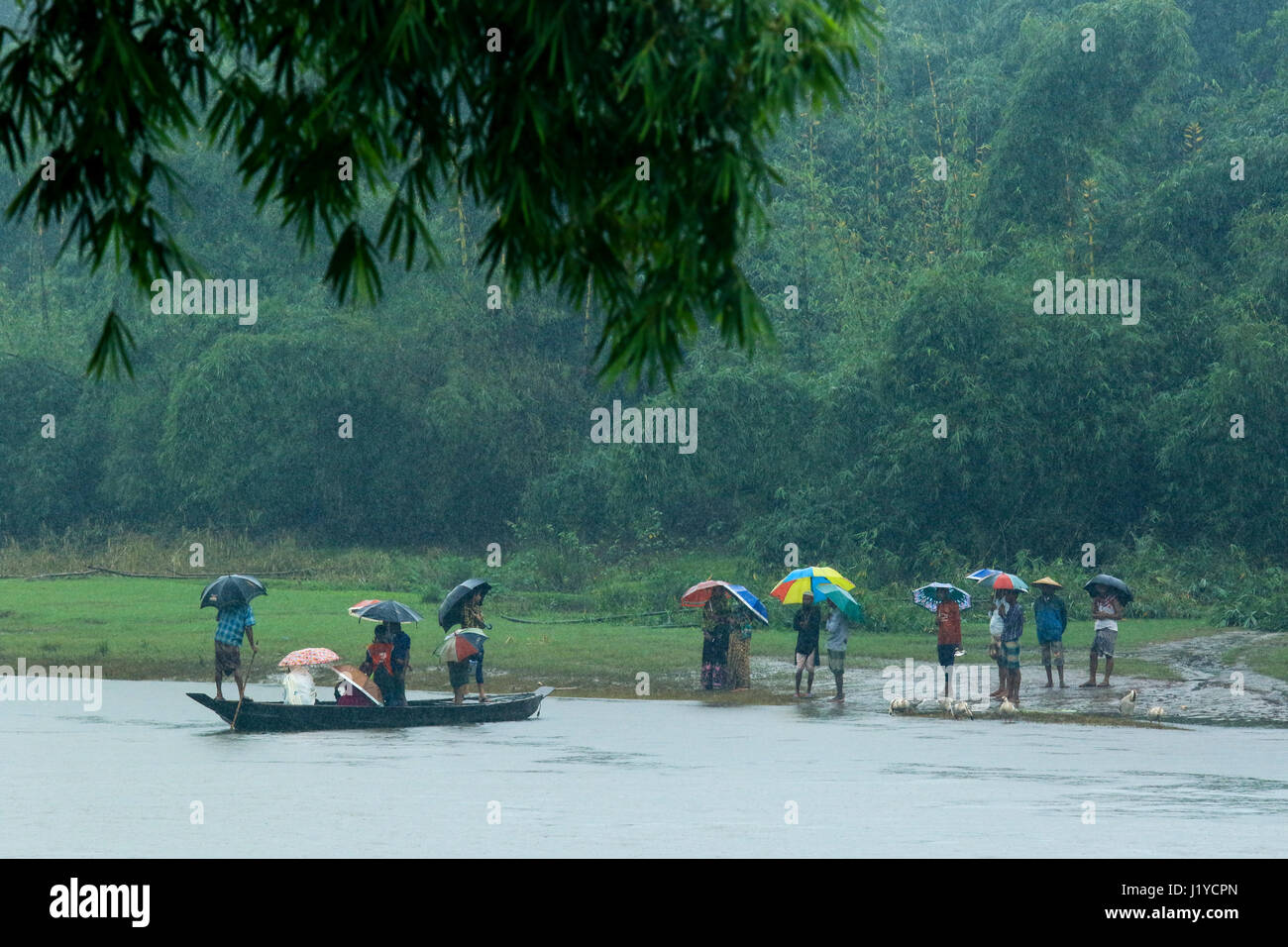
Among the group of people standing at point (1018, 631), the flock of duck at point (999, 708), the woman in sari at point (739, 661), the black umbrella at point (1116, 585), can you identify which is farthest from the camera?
the woman in sari at point (739, 661)

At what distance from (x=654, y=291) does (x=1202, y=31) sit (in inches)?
2211

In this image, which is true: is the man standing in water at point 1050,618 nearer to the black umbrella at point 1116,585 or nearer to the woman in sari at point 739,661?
the black umbrella at point 1116,585

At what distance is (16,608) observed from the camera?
40906 millimetres

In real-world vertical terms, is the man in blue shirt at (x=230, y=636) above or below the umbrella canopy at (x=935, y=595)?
below

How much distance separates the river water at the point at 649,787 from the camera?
16.7 meters

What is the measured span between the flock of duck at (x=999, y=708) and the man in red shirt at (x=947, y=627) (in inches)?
32.7

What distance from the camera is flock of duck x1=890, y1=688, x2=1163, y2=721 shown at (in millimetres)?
26812

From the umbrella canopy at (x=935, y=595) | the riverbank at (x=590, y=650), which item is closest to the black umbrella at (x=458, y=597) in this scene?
the riverbank at (x=590, y=650)

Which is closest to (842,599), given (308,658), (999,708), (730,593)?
(730,593)

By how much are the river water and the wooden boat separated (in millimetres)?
200

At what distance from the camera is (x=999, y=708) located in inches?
1064

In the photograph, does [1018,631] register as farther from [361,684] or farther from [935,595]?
[361,684]

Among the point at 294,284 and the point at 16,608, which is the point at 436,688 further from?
the point at 294,284

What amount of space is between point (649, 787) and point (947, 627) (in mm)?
9101
